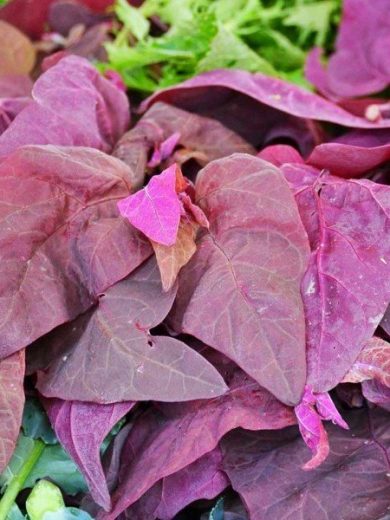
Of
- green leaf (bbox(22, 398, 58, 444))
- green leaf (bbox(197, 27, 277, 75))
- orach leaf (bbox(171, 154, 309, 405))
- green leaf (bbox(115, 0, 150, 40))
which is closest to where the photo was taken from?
orach leaf (bbox(171, 154, 309, 405))

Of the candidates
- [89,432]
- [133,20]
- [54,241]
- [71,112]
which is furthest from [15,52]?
[89,432]

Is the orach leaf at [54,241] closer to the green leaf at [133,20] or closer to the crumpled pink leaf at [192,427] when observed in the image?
the crumpled pink leaf at [192,427]

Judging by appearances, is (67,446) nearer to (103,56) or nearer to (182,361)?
(182,361)

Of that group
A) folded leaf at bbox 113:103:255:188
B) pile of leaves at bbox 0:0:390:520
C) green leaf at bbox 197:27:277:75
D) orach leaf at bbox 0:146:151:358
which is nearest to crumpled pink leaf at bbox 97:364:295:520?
pile of leaves at bbox 0:0:390:520

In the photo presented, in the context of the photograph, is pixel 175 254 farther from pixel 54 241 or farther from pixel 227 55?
pixel 227 55

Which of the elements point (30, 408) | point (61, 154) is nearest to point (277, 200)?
point (61, 154)

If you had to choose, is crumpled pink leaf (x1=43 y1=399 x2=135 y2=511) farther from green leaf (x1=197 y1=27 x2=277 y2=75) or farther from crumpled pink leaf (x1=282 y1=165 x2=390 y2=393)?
green leaf (x1=197 y1=27 x2=277 y2=75)
